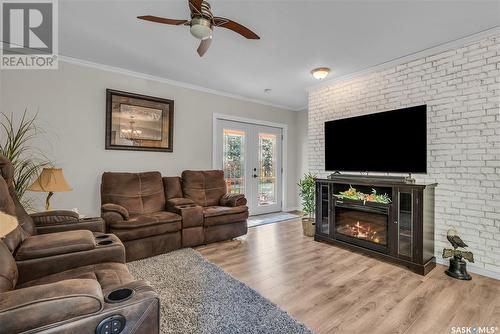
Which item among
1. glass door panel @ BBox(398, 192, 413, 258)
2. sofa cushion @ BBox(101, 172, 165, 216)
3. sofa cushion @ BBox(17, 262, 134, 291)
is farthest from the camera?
sofa cushion @ BBox(101, 172, 165, 216)

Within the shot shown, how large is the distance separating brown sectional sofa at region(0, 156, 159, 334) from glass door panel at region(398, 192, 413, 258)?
280cm

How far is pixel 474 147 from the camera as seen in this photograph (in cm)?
259

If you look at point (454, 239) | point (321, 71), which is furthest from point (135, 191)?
point (454, 239)

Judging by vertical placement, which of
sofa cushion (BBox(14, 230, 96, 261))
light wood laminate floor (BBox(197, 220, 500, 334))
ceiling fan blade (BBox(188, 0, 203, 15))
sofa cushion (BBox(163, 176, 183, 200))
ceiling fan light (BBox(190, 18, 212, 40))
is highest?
ceiling fan blade (BBox(188, 0, 203, 15))

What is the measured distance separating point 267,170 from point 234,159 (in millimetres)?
958

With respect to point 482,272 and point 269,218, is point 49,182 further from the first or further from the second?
point 482,272

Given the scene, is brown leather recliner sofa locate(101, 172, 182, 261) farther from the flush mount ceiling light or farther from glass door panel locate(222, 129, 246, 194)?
the flush mount ceiling light

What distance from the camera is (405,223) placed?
2756 millimetres

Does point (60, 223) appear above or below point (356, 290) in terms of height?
above

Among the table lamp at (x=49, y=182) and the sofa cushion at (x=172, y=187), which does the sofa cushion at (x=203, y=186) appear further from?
the table lamp at (x=49, y=182)

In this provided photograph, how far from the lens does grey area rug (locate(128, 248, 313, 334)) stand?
1692 millimetres

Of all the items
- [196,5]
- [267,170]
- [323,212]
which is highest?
[196,5]

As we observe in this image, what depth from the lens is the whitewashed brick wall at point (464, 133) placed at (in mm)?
2490

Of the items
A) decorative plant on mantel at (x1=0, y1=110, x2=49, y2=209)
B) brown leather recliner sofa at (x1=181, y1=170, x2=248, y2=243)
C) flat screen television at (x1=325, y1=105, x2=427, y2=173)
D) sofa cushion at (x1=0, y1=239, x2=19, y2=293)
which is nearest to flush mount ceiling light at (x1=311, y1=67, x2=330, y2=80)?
flat screen television at (x1=325, y1=105, x2=427, y2=173)
